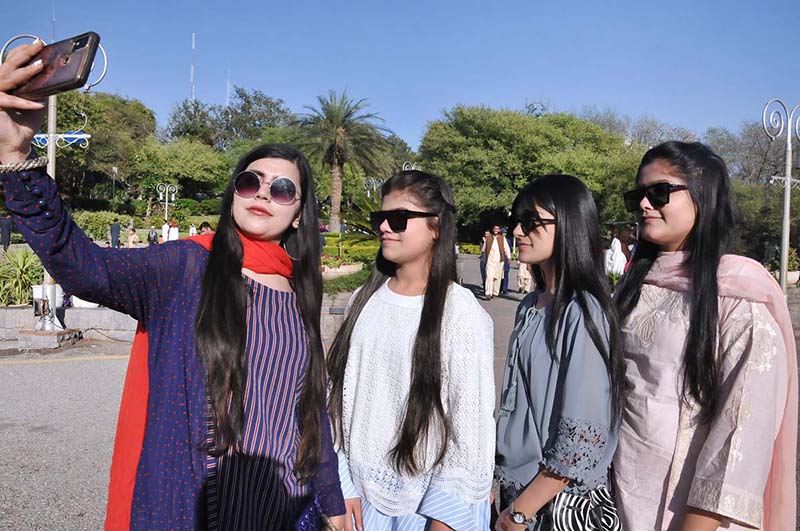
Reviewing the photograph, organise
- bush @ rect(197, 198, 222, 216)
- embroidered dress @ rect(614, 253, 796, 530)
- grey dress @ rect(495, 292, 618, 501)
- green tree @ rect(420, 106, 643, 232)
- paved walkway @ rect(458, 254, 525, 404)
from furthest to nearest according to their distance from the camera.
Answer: bush @ rect(197, 198, 222, 216) → green tree @ rect(420, 106, 643, 232) → paved walkway @ rect(458, 254, 525, 404) → grey dress @ rect(495, 292, 618, 501) → embroidered dress @ rect(614, 253, 796, 530)

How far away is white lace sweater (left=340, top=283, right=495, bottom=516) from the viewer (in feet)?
6.43

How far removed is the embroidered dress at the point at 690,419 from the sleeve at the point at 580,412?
0.14 meters

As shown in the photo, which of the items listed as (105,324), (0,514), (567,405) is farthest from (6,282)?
(567,405)

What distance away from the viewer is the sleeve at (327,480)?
199cm

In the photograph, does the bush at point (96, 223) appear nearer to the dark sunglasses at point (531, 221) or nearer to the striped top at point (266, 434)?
the striped top at point (266, 434)

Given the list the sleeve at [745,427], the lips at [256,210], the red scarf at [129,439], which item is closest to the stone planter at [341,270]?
Result: the lips at [256,210]

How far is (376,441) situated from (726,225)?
138cm

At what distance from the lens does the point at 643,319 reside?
2084 millimetres

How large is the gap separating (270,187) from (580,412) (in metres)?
1.21

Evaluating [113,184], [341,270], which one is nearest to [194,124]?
[113,184]

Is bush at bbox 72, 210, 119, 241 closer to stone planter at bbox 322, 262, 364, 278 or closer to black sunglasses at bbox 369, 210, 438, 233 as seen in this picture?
stone planter at bbox 322, 262, 364, 278

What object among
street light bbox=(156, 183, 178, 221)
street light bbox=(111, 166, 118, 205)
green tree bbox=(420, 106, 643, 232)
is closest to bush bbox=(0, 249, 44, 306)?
street light bbox=(156, 183, 178, 221)

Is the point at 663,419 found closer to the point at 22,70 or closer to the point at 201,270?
the point at 201,270

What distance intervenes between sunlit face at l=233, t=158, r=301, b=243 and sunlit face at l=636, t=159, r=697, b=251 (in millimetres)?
1209
